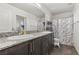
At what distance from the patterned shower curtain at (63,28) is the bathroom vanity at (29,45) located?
0.48ft

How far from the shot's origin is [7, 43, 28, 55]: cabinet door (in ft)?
3.59

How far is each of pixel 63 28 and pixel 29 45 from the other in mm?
682

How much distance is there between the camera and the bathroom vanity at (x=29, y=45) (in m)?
1.07

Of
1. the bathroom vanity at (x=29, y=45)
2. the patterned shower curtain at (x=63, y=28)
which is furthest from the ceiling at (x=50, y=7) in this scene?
the bathroom vanity at (x=29, y=45)

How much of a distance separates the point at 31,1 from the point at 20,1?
177mm

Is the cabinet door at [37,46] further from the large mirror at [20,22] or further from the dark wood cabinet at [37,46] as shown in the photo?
the large mirror at [20,22]

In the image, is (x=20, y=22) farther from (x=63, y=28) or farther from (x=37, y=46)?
(x=63, y=28)

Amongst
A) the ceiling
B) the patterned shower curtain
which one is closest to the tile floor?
the patterned shower curtain

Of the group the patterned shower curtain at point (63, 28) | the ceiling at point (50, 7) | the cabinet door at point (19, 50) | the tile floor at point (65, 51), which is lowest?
the tile floor at point (65, 51)

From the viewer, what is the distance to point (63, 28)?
5.43ft
